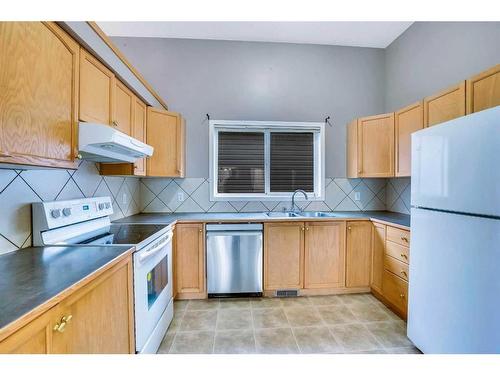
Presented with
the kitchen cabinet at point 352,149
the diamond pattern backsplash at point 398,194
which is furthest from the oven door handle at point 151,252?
the diamond pattern backsplash at point 398,194

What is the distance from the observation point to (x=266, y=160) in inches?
117

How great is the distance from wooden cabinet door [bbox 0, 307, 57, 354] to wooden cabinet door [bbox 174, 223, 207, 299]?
1.58 m

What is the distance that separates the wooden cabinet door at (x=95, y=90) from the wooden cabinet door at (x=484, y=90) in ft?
8.51

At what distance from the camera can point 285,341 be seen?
5.65ft

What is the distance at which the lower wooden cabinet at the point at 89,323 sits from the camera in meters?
0.66

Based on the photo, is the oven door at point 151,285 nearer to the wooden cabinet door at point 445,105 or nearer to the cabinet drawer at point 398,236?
the cabinet drawer at point 398,236

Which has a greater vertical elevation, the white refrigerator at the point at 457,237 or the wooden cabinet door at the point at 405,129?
the wooden cabinet door at the point at 405,129

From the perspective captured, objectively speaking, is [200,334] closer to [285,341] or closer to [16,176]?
[285,341]

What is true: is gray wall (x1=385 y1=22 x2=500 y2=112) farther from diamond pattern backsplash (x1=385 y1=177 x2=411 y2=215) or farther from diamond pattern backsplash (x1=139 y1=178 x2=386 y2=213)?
diamond pattern backsplash (x1=139 y1=178 x2=386 y2=213)

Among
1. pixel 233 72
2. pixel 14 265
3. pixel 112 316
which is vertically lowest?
pixel 112 316

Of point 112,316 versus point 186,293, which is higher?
point 112,316

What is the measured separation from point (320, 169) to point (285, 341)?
2.03 metres
